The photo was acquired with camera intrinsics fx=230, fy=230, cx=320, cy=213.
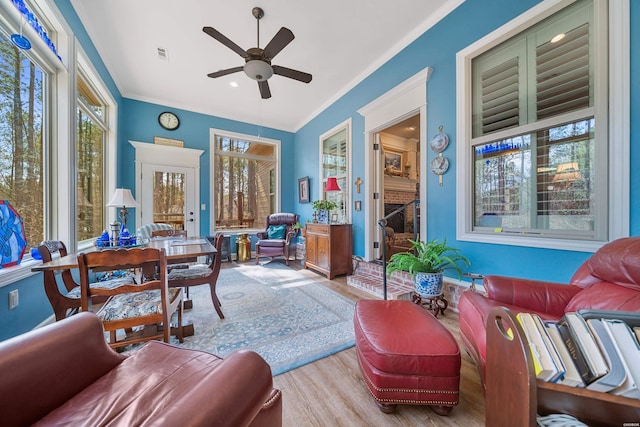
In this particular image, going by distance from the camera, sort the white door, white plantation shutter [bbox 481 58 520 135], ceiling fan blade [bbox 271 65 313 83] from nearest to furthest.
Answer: white plantation shutter [bbox 481 58 520 135] → ceiling fan blade [bbox 271 65 313 83] → the white door

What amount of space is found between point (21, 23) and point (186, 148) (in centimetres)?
299

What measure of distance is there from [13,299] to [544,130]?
430cm

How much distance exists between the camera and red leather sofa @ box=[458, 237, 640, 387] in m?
1.16

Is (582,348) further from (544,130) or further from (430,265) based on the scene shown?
(544,130)

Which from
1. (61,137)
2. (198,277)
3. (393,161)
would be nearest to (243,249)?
(198,277)

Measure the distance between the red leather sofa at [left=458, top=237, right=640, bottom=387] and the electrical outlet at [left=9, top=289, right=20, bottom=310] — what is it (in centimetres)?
304

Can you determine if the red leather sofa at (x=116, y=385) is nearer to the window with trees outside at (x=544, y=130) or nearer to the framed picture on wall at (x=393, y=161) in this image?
the window with trees outside at (x=544, y=130)

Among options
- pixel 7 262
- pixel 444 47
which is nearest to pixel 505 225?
pixel 444 47

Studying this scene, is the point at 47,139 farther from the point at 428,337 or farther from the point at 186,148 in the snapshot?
the point at 428,337

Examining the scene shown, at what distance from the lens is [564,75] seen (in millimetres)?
1813

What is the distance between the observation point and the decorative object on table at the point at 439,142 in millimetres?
2513

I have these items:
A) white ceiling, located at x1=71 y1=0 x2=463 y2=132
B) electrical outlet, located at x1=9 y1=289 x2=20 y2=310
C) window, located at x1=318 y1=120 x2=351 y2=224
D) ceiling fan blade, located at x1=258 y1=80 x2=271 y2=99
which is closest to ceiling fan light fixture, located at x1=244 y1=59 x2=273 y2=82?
ceiling fan blade, located at x1=258 y1=80 x2=271 y2=99

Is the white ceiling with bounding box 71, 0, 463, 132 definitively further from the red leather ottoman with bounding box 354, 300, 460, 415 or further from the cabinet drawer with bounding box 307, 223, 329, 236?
the red leather ottoman with bounding box 354, 300, 460, 415

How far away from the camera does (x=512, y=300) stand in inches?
58.1
